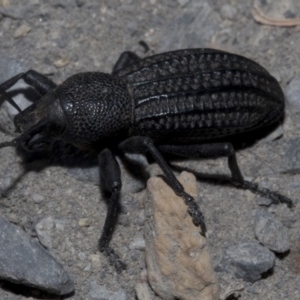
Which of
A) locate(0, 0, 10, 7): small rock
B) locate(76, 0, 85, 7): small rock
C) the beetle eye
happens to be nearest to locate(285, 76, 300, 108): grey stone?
locate(76, 0, 85, 7): small rock

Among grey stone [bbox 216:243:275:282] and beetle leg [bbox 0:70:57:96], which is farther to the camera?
beetle leg [bbox 0:70:57:96]

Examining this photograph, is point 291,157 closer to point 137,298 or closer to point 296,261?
point 296,261

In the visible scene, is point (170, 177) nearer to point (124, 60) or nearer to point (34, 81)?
point (124, 60)

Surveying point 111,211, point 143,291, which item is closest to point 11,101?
point 111,211

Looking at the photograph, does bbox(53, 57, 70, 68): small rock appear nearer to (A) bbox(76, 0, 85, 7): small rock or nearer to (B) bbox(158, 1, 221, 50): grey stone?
(A) bbox(76, 0, 85, 7): small rock

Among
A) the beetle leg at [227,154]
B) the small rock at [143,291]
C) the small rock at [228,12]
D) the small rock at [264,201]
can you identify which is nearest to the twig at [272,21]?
the small rock at [228,12]

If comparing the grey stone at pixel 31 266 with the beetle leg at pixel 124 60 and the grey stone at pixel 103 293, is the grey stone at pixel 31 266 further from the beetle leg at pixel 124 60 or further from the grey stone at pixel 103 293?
the beetle leg at pixel 124 60
